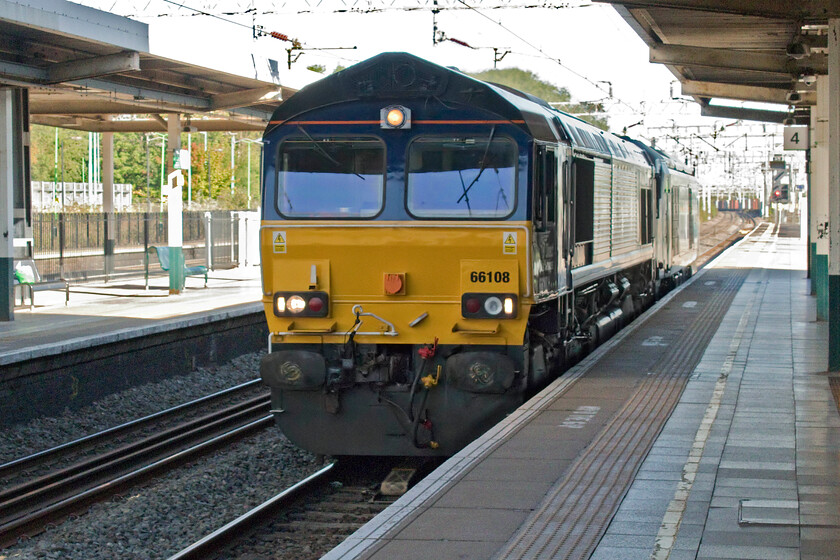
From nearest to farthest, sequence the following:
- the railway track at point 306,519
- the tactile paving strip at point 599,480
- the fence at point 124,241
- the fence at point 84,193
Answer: the tactile paving strip at point 599,480
the railway track at point 306,519
the fence at point 124,241
the fence at point 84,193

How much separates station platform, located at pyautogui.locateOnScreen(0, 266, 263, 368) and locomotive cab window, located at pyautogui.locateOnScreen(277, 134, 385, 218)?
4737 mm

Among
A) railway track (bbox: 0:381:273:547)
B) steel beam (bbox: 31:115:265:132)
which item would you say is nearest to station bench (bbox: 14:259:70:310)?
railway track (bbox: 0:381:273:547)

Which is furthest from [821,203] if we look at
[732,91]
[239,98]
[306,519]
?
[306,519]

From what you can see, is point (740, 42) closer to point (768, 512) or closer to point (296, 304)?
point (296, 304)

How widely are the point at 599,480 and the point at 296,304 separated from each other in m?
3.41

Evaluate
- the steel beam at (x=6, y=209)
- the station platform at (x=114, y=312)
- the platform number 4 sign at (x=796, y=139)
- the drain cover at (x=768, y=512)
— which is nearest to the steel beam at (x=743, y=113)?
the platform number 4 sign at (x=796, y=139)

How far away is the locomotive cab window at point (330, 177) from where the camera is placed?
30.8 ft

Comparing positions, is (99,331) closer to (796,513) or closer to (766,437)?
(766,437)

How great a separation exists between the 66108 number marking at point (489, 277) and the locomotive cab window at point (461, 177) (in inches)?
19.1

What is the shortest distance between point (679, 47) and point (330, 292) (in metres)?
10.7

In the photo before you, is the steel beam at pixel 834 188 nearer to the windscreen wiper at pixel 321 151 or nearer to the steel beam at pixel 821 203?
the steel beam at pixel 821 203

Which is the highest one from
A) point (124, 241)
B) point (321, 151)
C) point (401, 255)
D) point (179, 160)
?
point (179, 160)

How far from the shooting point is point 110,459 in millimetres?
11219

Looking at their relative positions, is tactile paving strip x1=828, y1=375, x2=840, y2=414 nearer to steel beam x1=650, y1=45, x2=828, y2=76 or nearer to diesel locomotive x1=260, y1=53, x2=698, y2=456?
diesel locomotive x1=260, y1=53, x2=698, y2=456
